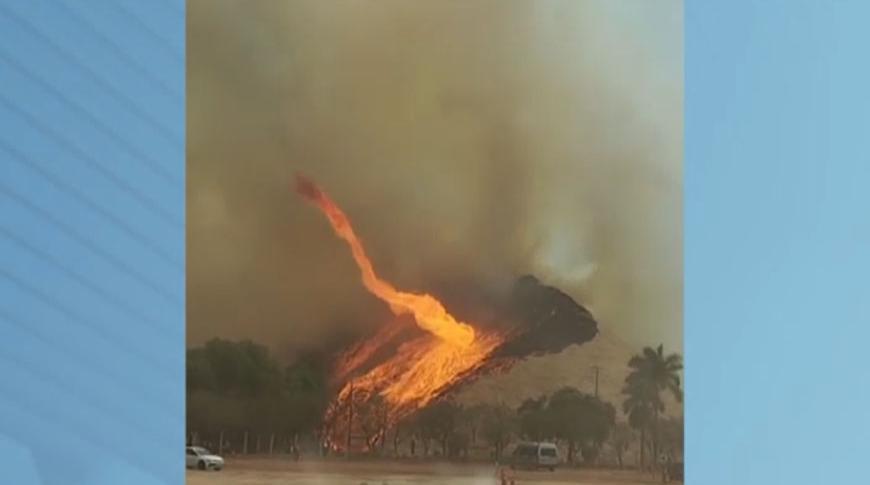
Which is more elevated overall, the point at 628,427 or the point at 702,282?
the point at 702,282

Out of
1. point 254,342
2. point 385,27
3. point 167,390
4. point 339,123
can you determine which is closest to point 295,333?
point 254,342

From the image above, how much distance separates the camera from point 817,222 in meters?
1.31

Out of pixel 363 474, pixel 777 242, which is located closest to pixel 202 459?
pixel 363 474

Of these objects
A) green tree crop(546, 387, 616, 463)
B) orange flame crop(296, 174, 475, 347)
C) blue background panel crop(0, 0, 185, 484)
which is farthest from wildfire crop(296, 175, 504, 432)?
blue background panel crop(0, 0, 185, 484)

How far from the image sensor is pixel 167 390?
138 cm

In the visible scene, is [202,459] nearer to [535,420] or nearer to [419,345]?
[419,345]

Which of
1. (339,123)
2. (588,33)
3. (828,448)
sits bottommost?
(828,448)

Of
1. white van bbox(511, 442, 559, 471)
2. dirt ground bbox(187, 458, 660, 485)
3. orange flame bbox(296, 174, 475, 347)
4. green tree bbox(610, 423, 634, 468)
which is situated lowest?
dirt ground bbox(187, 458, 660, 485)

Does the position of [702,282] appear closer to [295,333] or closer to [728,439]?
[728,439]

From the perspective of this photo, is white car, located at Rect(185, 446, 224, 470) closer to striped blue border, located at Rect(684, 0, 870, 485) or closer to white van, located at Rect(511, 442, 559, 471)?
white van, located at Rect(511, 442, 559, 471)

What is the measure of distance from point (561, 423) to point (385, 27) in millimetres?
617

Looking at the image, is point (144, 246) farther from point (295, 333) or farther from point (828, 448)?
point (828, 448)

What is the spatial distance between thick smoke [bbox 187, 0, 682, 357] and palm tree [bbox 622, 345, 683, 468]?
2 cm

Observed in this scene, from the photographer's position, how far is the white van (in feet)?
4.39
